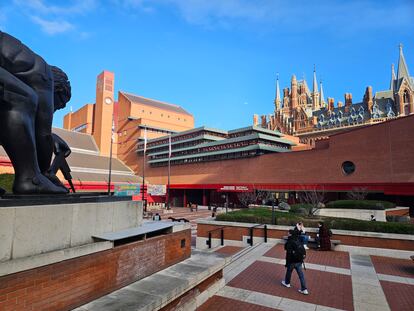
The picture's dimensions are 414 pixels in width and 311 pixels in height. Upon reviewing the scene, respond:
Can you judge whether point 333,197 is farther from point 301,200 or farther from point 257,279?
point 257,279

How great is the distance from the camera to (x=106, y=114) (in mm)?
72812

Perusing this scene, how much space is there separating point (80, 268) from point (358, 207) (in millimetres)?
24165

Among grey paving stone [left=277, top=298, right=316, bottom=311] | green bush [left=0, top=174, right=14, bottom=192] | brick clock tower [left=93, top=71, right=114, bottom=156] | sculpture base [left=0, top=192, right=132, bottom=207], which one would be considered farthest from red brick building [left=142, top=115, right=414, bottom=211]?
brick clock tower [left=93, top=71, right=114, bottom=156]

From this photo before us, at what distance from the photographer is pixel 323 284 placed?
8695 mm

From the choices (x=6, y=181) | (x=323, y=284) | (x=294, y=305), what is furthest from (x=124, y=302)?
(x=6, y=181)

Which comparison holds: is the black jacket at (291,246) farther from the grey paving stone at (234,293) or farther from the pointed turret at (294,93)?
the pointed turret at (294,93)

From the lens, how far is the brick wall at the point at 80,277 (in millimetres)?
3773

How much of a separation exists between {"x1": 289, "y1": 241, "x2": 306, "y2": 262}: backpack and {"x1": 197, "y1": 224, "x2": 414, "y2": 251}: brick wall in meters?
6.91

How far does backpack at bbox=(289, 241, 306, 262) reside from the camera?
786 centimetres

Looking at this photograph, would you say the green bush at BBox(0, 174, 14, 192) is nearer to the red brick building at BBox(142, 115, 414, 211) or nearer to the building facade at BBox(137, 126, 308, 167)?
the building facade at BBox(137, 126, 308, 167)

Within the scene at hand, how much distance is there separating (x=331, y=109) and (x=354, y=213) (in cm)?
8709

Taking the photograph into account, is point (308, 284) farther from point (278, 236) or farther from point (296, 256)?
point (278, 236)

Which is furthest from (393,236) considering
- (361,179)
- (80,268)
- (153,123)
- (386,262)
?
(153,123)

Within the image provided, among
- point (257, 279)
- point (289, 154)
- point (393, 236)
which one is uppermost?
point (289, 154)
